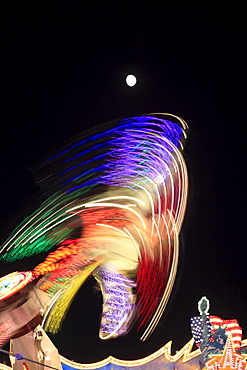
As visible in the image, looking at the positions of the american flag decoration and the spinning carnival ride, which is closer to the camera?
the spinning carnival ride

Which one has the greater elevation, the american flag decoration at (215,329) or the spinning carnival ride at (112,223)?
the spinning carnival ride at (112,223)

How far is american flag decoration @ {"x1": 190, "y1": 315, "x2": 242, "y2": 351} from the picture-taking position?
12.0m

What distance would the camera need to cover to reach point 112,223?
12.2 meters

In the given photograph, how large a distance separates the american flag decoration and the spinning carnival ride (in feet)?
2.95

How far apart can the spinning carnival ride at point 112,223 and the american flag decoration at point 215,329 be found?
2.95 ft

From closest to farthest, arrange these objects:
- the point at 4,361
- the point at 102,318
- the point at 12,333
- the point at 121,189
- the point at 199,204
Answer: the point at 12,333, the point at 4,361, the point at 121,189, the point at 102,318, the point at 199,204

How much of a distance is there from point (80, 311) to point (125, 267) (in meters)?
1.74

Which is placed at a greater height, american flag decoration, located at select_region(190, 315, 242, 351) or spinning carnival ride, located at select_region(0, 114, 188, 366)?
spinning carnival ride, located at select_region(0, 114, 188, 366)

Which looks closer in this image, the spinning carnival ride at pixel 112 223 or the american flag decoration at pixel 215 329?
the spinning carnival ride at pixel 112 223

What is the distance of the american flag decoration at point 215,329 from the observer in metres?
12.0

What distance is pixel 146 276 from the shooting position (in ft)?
38.8

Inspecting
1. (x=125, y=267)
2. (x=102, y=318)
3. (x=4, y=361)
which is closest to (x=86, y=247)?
(x=125, y=267)

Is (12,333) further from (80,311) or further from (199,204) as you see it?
(199,204)

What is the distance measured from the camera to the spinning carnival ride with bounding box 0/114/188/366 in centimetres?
1120
